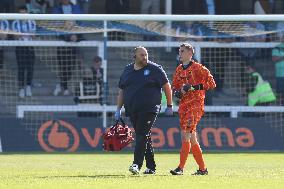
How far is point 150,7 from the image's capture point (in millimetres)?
30969

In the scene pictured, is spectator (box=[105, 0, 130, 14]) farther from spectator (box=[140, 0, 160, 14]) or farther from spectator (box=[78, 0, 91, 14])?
spectator (box=[140, 0, 160, 14])

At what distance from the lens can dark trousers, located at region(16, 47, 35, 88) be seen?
26.2 meters

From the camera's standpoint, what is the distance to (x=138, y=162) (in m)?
16.5

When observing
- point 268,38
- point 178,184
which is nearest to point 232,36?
point 268,38

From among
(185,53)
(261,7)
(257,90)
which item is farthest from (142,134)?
(261,7)

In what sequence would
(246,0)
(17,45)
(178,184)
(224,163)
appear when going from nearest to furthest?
(178,184) < (224,163) < (17,45) < (246,0)

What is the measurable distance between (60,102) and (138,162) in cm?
1022

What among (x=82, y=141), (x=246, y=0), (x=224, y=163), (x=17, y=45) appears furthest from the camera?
(x=246, y=0)

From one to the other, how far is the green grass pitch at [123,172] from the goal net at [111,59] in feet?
8.85

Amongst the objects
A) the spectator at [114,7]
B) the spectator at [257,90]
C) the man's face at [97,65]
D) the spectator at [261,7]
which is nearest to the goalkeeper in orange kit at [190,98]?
the man's face at [97,65]

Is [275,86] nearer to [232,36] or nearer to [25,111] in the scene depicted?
[232,36]

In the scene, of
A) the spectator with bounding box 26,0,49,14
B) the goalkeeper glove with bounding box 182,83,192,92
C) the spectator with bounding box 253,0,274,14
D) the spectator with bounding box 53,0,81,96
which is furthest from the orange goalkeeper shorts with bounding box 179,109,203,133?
the spectator with bounding box 253,0,274,14

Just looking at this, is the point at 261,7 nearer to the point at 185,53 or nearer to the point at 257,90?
the point at 257,90

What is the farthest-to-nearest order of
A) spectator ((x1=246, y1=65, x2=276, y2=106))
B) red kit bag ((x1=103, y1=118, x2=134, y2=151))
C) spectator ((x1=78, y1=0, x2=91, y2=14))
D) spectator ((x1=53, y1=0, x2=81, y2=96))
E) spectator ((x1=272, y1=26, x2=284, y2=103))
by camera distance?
spectator ((x1=78, y1=0, x2=91, y2=14))
spectator ((x1=53, y1=0, x2=81, y2=96))
spectator ((x1=272, y1=26, x2=284, y2=103))
spectator ((x1=246, y1=65, x2=276, y2=106))
red kit bag ((x1=103, y1=118, x2=134, y2=151))
